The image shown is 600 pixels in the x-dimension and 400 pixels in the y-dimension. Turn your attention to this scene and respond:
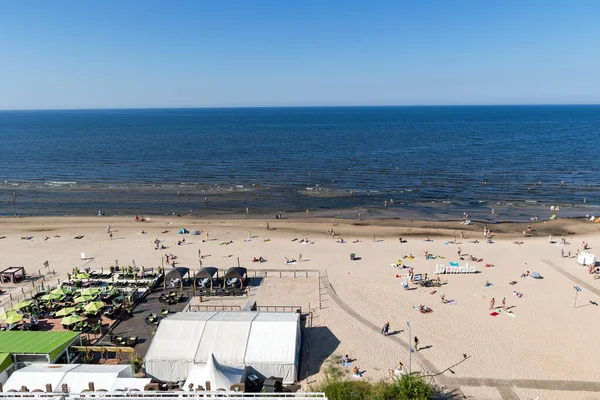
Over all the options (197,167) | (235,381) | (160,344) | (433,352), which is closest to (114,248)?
(160,344)

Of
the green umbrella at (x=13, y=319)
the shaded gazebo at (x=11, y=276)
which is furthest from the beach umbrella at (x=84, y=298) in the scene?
the shaded gazebo at (x=11, y=276)

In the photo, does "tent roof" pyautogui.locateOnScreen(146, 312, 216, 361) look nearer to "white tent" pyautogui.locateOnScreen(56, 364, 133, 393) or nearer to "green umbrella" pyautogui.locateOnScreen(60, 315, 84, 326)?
"white tent" pyautogui.locateOnScreen(56, 364, 133, 393)

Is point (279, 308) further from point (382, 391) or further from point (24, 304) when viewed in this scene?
point (24, 304)

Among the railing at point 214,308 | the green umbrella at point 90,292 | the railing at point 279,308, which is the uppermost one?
the green umbrella at point 90,292

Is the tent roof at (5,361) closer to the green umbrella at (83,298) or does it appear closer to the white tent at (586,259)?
the green umbrella at (83,298)

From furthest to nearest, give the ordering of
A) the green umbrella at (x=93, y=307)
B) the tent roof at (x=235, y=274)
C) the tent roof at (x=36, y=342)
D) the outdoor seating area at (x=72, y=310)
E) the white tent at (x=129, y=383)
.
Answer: the tent roof at (x=235, y=274) → the green umbrella at (x=93, y=307) → the outdoor seating area at (x=72, y=310) → the tent roof at (x=36, y=342) → the white tent at (x=129, y=383)

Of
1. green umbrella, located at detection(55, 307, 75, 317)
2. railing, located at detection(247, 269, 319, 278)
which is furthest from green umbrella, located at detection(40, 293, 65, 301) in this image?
railing, located at detection(247, 269, 319, 278)

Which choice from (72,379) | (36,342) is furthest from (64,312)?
(72,379)
